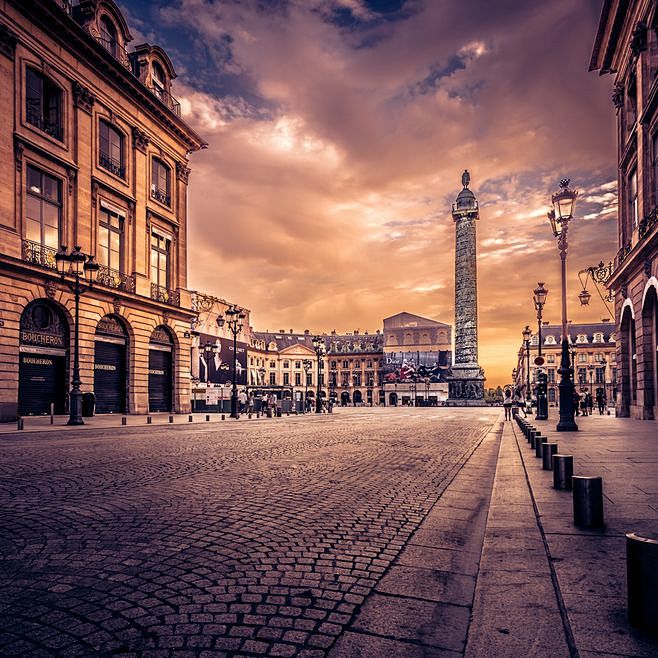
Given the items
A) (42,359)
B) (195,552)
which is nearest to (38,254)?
(42,359)

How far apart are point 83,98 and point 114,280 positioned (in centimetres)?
880

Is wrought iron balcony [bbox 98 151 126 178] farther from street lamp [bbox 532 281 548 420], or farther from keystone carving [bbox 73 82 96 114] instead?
street lamp [bbox 532 281 548 420]

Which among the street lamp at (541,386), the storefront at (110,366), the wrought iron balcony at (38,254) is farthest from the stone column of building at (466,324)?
the wrought iron balcony at (38,254)

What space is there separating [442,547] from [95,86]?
30070 millimetres

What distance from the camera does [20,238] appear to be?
2273 centimetres

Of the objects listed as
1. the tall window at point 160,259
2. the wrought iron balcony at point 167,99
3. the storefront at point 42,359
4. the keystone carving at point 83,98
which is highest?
the wrought iron balcony at point 167,99

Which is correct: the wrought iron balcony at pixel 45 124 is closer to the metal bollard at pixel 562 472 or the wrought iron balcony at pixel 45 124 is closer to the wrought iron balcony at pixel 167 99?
the wrought iron balcony at pixel 167 99

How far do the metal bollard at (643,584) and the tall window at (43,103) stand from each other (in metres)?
27.6

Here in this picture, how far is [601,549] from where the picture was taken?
3869 mm

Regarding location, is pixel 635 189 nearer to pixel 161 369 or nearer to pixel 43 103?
pixel 161 369

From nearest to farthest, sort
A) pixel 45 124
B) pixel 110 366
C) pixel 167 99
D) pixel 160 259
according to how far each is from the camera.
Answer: pixel 45 124 < pixel 110 366 < pixel 160 259 < pixel 167 99

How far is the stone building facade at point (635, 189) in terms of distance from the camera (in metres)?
20.9

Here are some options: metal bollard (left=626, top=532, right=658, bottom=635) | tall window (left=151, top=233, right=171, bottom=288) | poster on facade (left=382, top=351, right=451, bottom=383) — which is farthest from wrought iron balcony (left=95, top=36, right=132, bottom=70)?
poster on facade (left=382, top=351, right=451, bottom=383)

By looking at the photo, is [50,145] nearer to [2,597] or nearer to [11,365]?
[11,365]
